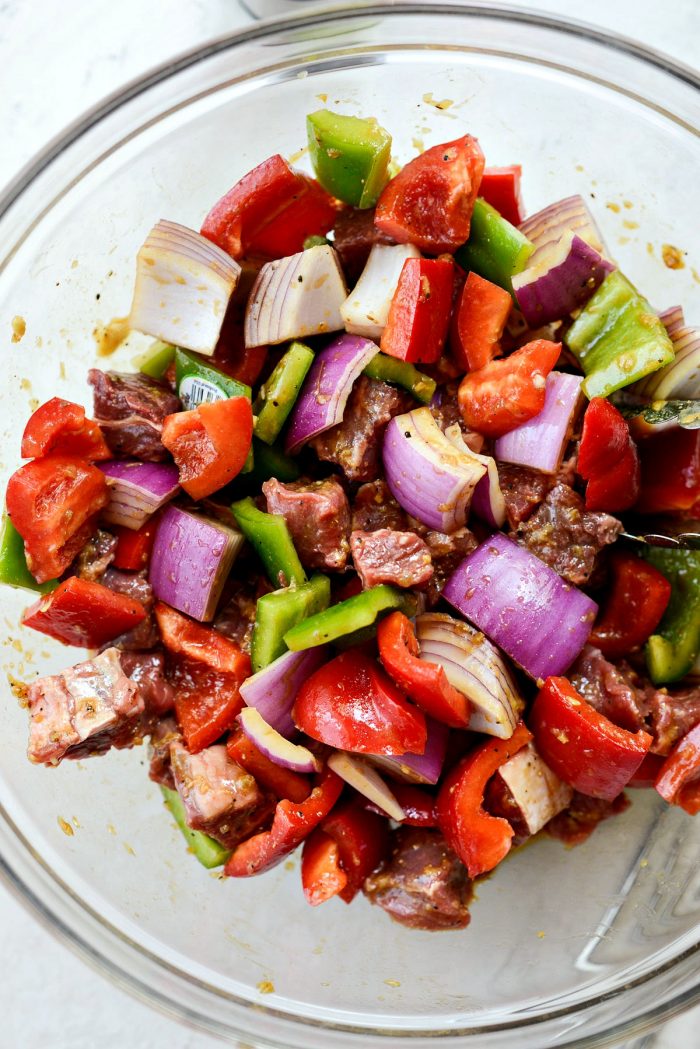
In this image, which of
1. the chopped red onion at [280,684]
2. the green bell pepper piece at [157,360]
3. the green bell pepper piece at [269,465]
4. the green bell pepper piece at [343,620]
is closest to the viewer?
the green bell pepper piece at [343,620]

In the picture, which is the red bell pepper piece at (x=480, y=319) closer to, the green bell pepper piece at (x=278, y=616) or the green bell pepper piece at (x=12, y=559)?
the green bell pepper piece at (x=278, y=616)

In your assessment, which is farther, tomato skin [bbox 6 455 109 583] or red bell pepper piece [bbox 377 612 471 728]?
tomato skin [bbox 6 455 109 583]

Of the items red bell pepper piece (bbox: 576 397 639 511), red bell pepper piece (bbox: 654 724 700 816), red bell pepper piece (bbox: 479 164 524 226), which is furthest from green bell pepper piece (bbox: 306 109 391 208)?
red bell pepper piece (bbox: 654 724 700 816)

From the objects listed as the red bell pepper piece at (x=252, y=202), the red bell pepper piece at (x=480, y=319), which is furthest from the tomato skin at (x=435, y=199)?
the red bell pepper piece at (x=252, y=202)

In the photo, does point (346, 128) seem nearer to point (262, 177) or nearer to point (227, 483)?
point (262, 177)

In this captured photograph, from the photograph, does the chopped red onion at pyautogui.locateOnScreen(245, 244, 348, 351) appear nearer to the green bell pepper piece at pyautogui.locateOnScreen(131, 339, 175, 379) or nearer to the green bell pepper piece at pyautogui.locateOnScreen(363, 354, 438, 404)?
the green bell pepper piece at pyautogui.locateOnScreen(363, 354, 438, 404)

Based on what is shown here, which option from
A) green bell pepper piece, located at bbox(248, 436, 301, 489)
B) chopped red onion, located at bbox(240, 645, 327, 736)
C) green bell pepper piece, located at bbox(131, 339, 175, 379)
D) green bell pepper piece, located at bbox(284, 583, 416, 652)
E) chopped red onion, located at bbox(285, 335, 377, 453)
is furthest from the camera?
green bell pepper piece, located at bbox(131, 339, 175, 379)
